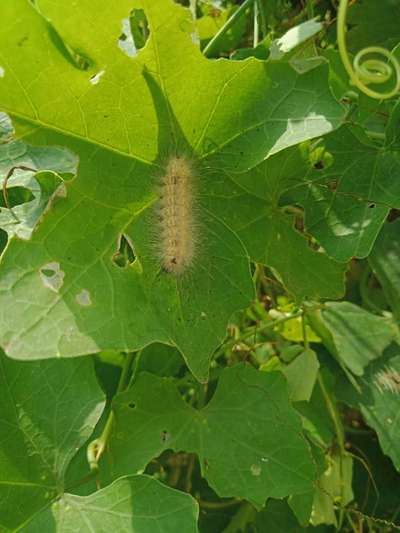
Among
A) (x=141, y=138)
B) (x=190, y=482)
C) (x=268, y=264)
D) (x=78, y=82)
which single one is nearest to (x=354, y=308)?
(x=268, y=264)

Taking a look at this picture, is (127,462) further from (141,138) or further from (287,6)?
(287,6)

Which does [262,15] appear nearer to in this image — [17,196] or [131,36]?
[131,36]

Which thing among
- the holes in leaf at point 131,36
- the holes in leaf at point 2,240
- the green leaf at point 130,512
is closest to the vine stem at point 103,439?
the green leaf at point 130,512

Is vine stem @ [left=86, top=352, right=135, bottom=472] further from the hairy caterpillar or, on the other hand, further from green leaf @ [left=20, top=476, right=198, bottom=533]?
the hairy caterpillar

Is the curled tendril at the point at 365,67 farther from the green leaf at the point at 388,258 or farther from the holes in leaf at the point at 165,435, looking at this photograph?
the holes in leaf at the point at 165,435

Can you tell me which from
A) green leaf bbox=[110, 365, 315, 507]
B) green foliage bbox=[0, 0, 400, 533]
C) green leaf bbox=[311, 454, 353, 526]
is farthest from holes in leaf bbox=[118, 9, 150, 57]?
green leaf bbox=[311, 454, 353, 526]

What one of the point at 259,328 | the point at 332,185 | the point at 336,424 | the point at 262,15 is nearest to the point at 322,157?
the point at 332,185
